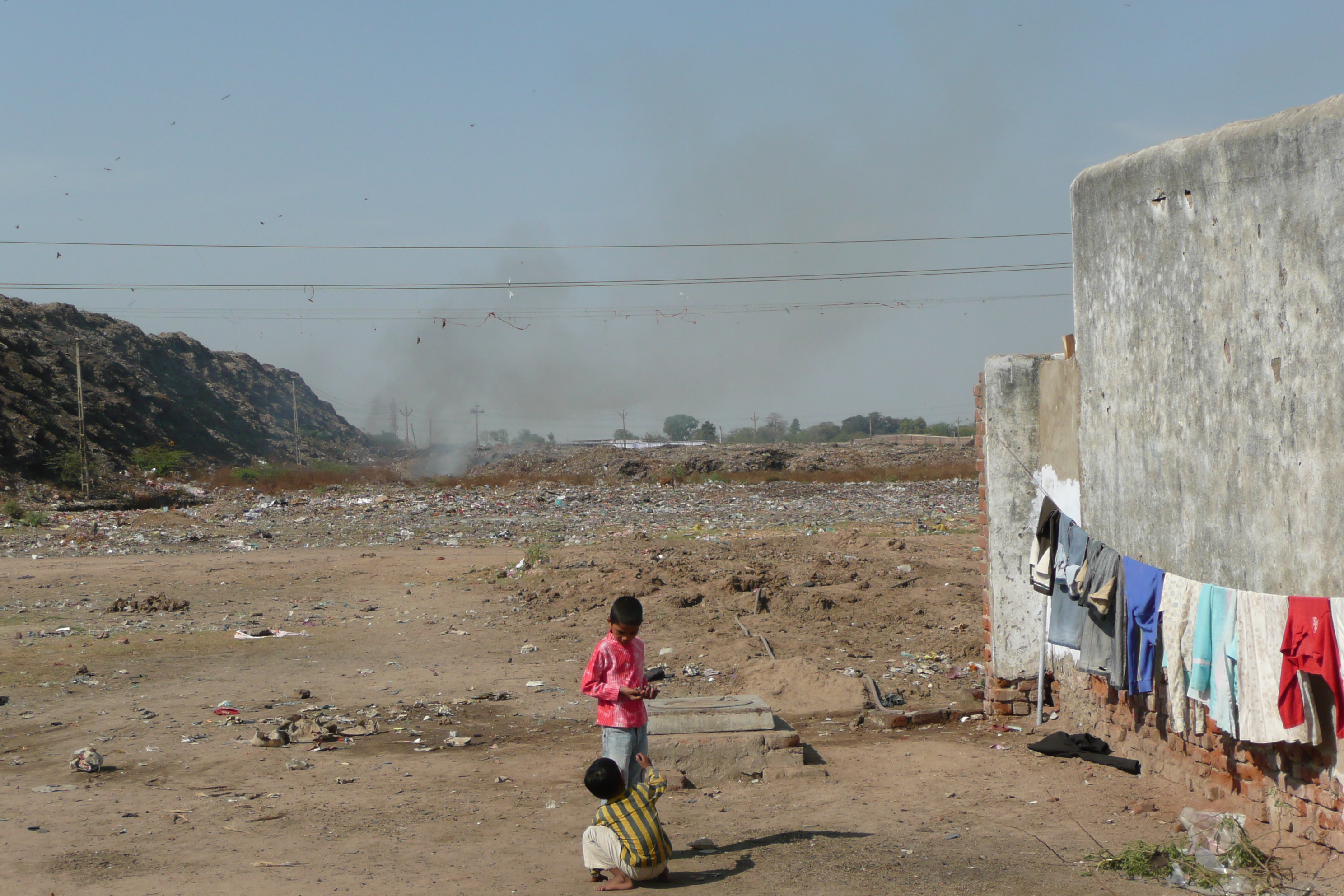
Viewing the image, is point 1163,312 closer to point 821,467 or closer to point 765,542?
point 765,542

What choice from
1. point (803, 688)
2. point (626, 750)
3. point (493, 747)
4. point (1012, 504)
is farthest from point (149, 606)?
point (1012, 504)

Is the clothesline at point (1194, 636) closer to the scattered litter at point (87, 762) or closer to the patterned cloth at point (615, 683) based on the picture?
the patterned cloth at point (615, 683)

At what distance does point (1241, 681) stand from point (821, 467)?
29.6 m

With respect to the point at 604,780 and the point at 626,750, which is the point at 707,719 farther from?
the point at 604,780

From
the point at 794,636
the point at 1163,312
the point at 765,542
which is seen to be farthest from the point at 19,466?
the point at 1163,312

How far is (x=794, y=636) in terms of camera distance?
30.5ft

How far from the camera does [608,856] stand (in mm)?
3971

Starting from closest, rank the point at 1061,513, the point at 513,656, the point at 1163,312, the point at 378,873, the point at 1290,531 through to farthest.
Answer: the point at 1290,531 < the point at 378,873 < the point at 1163,312 < the point at 1061,513 < the point at 513,656

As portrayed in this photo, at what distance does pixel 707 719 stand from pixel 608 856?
1.83m

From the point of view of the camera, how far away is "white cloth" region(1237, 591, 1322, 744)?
3.72 m

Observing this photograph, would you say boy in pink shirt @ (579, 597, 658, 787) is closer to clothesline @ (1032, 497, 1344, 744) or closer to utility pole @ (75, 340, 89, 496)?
clothesline @ (1032, 497, 1344, 744)

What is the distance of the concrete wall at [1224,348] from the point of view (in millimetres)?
3664

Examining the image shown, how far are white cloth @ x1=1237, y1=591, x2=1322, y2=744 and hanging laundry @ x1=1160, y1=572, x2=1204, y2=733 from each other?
1.04ft

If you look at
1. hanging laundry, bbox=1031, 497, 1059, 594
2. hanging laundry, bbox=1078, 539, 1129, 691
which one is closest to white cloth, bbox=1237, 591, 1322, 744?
hanging laundry, bbox=1078, 539, 1129, 691
